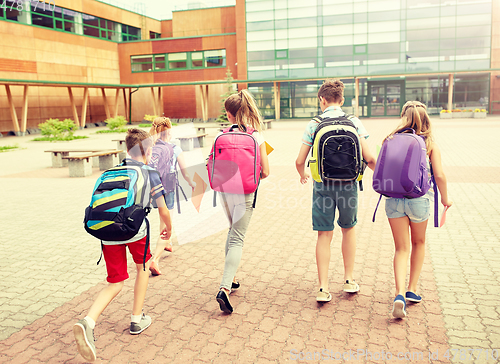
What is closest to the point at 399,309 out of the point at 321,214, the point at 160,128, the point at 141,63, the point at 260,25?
the point at 321,214

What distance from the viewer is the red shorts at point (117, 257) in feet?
10.4

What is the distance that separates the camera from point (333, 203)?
3.65 m

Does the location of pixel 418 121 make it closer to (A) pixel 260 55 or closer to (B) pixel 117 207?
(B) pixel 117 207

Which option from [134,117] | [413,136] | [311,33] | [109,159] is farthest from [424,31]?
[413,136]

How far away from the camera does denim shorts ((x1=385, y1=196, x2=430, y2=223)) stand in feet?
11.2

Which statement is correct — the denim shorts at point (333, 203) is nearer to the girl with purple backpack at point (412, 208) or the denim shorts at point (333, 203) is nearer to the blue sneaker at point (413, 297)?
the girl with purple backpack at point (412, 208)

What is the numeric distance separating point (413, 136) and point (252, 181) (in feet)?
4.37

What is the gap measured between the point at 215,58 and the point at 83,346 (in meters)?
42.6

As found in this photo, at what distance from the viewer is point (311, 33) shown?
3869 cm

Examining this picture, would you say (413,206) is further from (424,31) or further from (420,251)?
(424,31)

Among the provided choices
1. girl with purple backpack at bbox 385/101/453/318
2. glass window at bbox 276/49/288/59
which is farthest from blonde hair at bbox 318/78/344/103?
glass window at bbox 276/49/288/59

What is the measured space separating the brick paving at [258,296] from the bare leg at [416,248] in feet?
0.82

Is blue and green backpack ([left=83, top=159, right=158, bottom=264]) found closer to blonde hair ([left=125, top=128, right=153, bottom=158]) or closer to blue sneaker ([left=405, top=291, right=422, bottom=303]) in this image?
blonde hair ([left=125, top=128, right=153, bottom=158])

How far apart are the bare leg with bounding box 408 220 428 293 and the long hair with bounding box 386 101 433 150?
668mm
